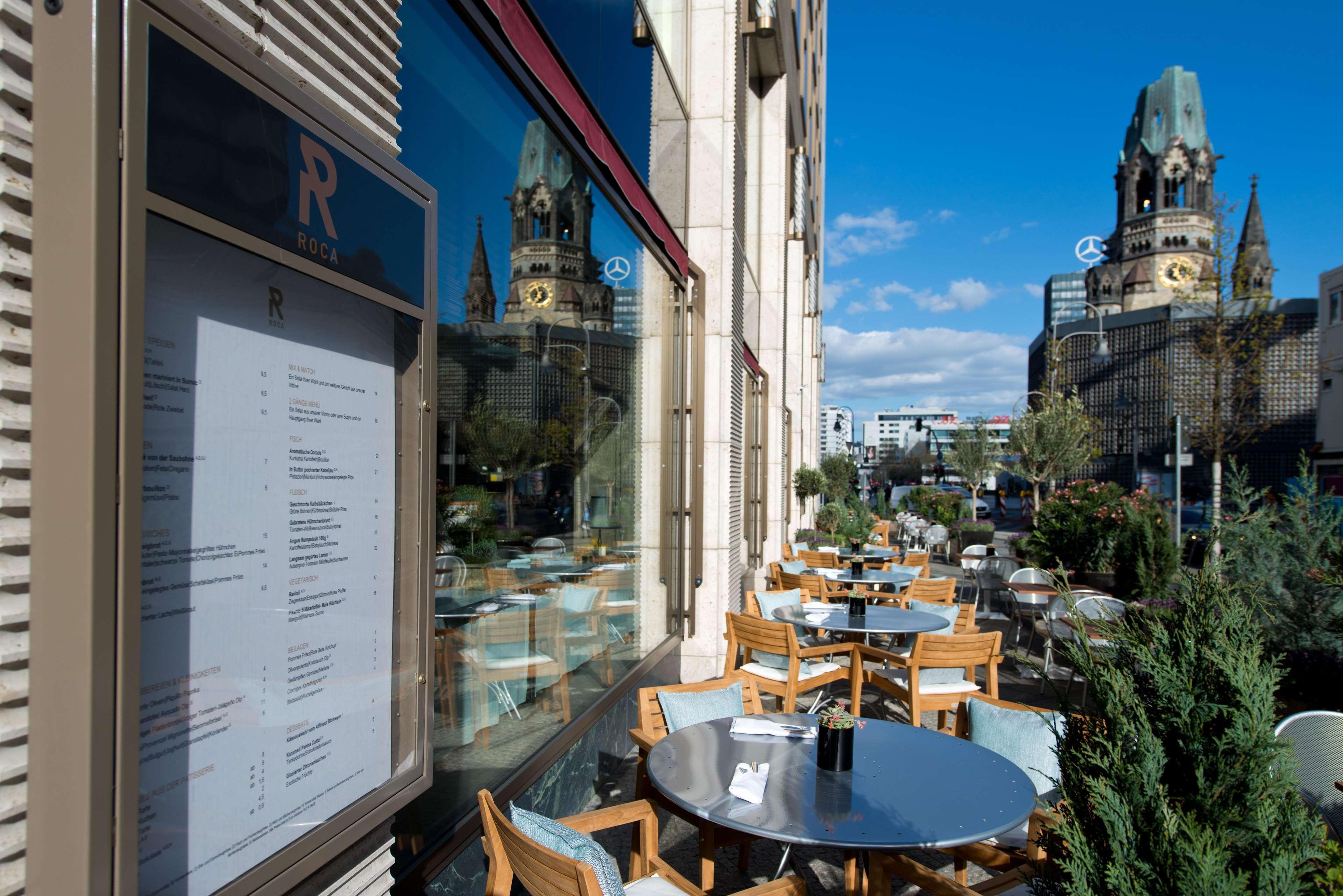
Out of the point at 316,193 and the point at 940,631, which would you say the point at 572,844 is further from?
the point at 940,631

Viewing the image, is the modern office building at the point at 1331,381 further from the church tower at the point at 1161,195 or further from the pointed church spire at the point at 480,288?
the church tower at the point at 1161,195

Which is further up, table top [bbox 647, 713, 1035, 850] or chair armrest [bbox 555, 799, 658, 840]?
table top [bbox 647, 713, 1035, 850]

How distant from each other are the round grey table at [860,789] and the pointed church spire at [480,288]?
183 centimetres

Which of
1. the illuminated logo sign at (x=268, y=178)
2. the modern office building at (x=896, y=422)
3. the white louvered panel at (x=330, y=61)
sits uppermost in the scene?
the modern office building at (x=896, y=422)

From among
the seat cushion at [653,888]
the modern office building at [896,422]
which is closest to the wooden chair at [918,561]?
the seat cushion at [653,888]

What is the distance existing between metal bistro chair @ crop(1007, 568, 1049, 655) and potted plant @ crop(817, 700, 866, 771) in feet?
17.0

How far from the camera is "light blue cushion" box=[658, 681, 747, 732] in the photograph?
3748 mm

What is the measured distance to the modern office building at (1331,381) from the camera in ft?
102

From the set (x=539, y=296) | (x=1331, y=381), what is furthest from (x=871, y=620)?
(x=1331, y=381)

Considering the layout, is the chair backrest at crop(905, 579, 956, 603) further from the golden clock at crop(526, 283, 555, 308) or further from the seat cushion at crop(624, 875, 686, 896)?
the seat cushion at crop(624, 875, 686, 896)

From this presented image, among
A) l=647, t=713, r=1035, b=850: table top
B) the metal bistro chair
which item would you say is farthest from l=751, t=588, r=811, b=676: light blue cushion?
l=647, t=713, r=1035, b=850: table top

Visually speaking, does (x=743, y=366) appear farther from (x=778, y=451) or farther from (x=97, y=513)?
(x=97, y=513)

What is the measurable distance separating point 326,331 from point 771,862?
346cm

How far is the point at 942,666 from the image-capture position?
4.98 m
